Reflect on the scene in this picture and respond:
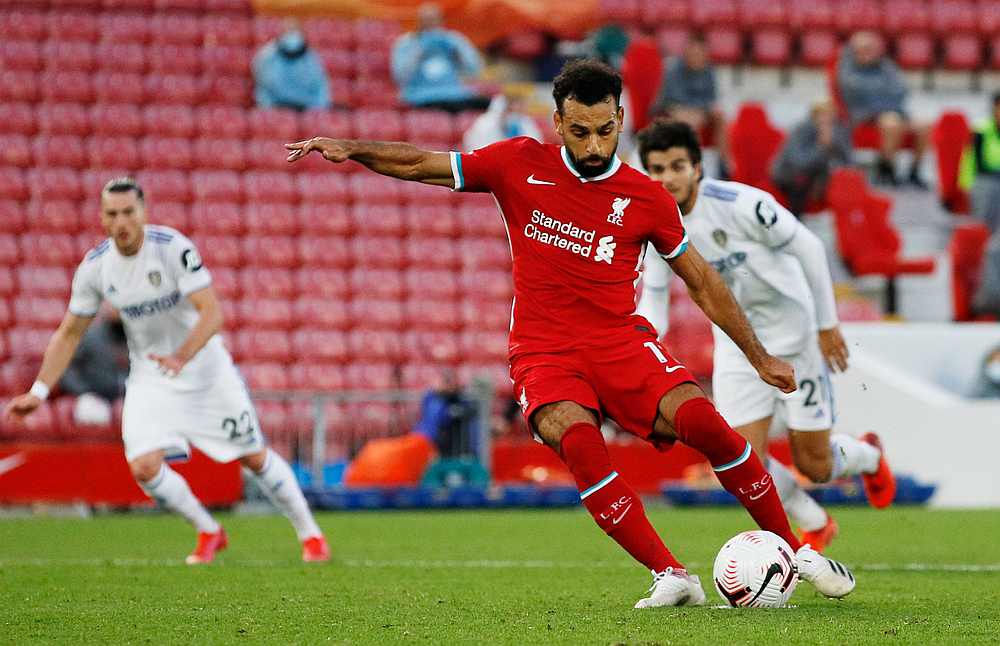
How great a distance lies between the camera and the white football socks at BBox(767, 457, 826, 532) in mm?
8594

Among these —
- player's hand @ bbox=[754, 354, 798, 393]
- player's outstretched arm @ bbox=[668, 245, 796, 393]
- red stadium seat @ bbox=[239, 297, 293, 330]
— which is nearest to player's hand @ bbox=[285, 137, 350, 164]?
player's outstretched arm @ bbox=[668, 245, 796, 393]

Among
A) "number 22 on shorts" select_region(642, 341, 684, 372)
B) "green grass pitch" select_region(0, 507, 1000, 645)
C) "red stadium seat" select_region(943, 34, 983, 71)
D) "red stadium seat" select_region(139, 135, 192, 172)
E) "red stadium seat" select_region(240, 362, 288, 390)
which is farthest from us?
"red stadium seat" select_region(943, 34, 983, 71)

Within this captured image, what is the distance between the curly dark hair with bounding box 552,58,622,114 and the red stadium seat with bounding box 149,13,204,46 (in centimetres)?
1548

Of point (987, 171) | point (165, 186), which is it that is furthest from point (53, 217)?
point (987, 171)

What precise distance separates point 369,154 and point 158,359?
2.94m

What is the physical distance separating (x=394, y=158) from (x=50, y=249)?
13099 millimetres

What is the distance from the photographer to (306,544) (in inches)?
368

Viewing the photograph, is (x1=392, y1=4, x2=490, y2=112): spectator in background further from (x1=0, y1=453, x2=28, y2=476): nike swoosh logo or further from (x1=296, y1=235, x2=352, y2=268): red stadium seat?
(x1=0, y1=453, x2=28, y2=476): nike swoosh logo

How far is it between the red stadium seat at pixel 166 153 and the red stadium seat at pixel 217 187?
161 mm

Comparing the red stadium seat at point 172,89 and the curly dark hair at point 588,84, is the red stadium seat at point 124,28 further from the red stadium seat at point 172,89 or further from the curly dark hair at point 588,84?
the curly dark hair at point 588,84

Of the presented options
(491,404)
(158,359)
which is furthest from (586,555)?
(491,404)

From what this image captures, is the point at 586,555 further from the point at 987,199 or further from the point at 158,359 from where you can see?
the point at 987,199

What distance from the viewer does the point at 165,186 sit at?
18.9 meters

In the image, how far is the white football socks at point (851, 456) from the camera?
340 inches
